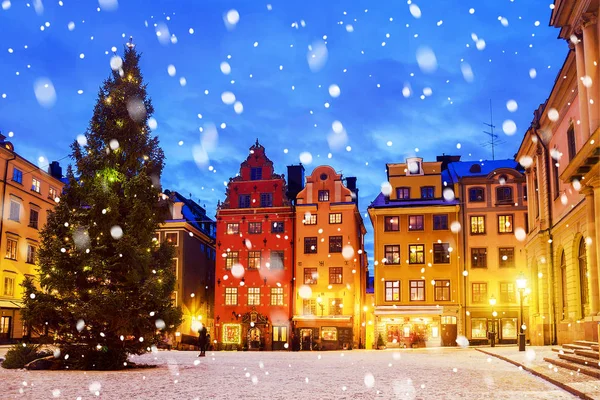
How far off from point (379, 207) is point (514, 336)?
47.2 feet

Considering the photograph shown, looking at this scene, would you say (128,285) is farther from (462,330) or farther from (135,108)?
(462,330)

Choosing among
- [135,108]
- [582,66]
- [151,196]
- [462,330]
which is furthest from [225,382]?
[462,330]

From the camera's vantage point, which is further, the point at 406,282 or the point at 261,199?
the point at 261,199

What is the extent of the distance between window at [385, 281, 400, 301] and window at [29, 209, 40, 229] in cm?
2940

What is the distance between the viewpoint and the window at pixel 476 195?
174 ft

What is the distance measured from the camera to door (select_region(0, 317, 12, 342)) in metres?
47.9

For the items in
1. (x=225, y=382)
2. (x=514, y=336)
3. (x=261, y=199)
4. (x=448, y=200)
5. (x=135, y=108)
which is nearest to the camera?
(x=225, y=382)

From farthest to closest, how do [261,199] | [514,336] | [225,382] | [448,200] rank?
[261,199] < [448,200] < [514,336] < [225,382]

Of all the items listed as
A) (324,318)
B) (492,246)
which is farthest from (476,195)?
(324,318)

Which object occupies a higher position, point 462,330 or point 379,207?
point 379,207

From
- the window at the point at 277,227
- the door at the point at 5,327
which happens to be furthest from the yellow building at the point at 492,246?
the door at the point at 5,327

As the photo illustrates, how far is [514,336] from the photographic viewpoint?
50.2 meters

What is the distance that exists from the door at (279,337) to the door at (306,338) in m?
1.72

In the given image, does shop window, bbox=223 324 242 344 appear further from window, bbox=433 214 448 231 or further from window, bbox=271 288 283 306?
window, bbox=433 214 448 231
